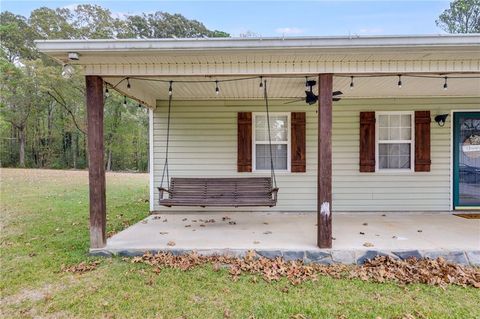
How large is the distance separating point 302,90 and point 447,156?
128 inches

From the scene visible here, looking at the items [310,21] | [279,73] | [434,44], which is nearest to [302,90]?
[279,73]

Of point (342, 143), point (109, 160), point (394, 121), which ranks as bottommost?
point (109, 160)

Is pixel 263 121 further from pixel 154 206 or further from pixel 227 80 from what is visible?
pixel 154 206

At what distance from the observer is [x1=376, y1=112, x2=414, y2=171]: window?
6160mm

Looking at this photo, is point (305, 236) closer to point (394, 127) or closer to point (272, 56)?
point (272, 56)

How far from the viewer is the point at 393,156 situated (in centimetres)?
621

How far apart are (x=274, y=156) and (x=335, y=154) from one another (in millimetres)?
1200

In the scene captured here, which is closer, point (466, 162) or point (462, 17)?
point (466, 162)

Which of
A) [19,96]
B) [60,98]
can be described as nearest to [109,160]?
[60,98]

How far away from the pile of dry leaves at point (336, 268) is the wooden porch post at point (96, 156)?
0.63 metres

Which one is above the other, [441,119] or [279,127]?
→ [441,119]

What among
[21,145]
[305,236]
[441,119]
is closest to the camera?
[305,236]

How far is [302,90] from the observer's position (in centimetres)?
546

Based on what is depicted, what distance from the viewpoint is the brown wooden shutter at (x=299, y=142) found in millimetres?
6117
